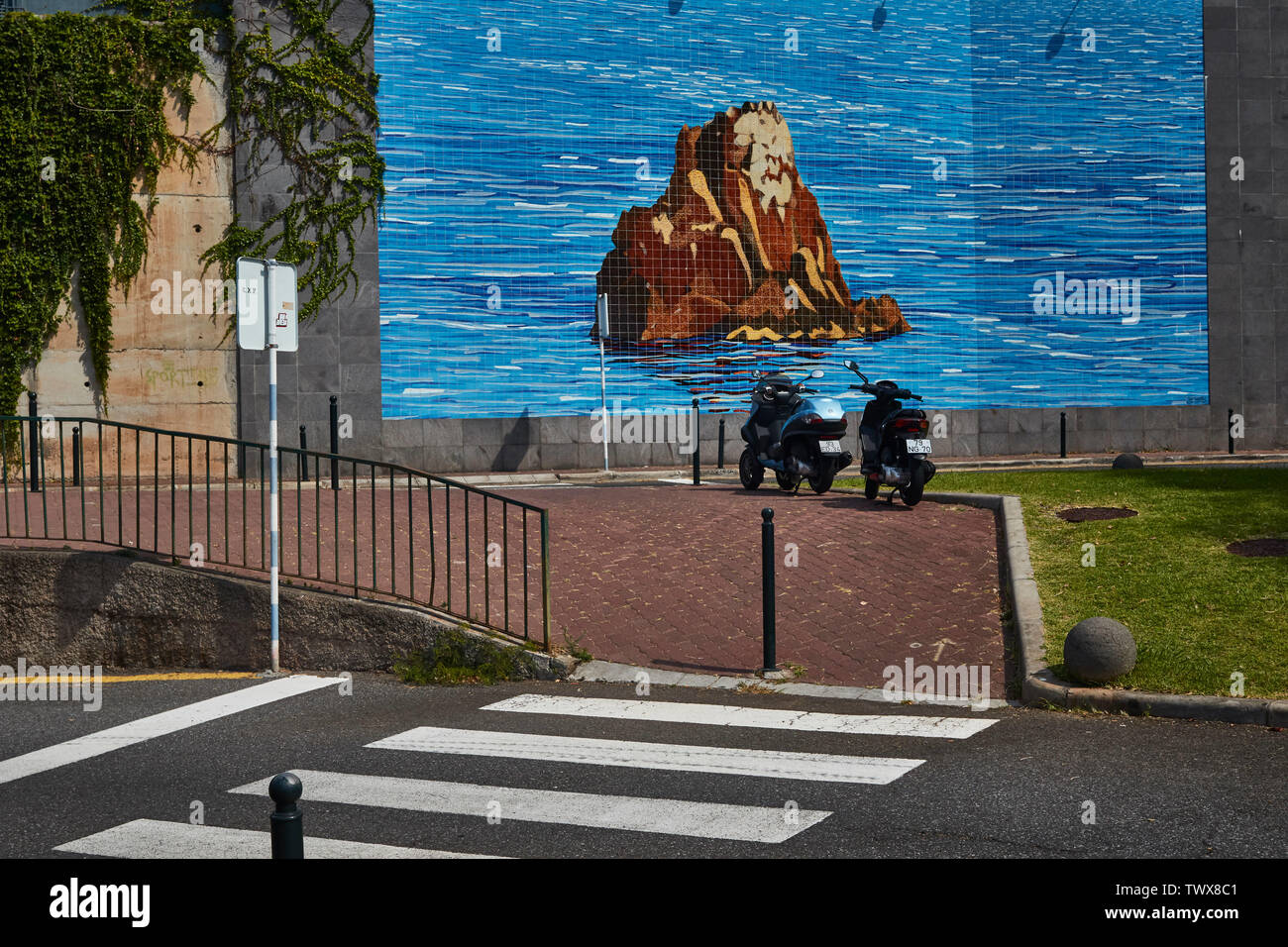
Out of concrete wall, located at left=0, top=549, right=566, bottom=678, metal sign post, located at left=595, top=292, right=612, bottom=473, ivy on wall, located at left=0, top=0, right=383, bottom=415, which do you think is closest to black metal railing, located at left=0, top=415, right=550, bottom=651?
concrete wall, located at left=0, top=549, right=566, bottom=678

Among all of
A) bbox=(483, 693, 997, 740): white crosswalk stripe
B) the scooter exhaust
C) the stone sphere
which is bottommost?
bbox=(483, 693, 997, 740): white crosswalk stripe

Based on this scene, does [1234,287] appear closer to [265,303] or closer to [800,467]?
[800,467]

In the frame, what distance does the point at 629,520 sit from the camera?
14305 mm

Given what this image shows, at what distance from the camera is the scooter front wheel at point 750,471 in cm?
1741

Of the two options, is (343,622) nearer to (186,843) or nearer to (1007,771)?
(186,843)

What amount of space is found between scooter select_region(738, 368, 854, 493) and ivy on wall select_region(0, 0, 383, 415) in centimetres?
900

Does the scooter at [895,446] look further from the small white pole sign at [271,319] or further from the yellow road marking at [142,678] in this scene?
the yellow road marking at [142,678]

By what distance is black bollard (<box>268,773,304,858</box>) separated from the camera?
3.71 metres

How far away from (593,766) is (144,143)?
1815cm

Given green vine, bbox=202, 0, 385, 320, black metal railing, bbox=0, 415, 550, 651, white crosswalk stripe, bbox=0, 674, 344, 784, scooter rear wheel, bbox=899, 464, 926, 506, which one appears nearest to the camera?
white crosswalk stripe, bbox=0, 674, 344, 784

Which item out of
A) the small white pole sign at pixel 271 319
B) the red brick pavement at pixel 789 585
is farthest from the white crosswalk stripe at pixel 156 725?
the red brick pavement at pixel 789 585

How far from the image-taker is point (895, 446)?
1506cm

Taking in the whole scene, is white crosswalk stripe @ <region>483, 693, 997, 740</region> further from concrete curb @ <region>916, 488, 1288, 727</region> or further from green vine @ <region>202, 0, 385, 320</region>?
green vine @ <region>202, 0, 385, 320</region>
